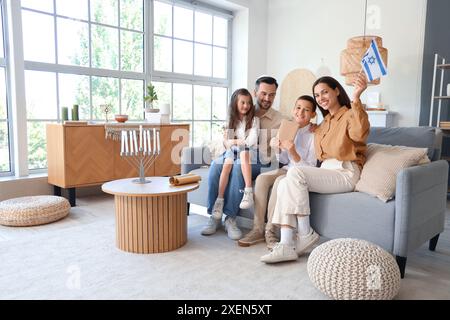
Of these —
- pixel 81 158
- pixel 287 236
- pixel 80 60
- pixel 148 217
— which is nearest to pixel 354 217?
pixel 287 236

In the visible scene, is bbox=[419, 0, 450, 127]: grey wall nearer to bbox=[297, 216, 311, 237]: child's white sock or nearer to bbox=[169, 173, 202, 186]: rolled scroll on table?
bbox=[297, 216, 311, 237]: child's white sock

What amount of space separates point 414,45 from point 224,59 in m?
2.62

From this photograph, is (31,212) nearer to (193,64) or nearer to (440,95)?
(193,64)

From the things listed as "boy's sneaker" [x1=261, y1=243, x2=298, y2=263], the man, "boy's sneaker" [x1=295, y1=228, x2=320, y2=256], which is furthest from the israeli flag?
"boy's sneaker" [x1=261, y1=243, x2=298, y2=263]

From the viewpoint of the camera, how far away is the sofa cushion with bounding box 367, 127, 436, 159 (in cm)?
237

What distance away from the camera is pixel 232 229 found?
8.61 feet

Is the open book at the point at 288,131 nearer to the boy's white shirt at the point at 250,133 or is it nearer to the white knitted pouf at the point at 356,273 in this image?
the boy's white shirt at the point at 250,133

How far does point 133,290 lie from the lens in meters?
1.80

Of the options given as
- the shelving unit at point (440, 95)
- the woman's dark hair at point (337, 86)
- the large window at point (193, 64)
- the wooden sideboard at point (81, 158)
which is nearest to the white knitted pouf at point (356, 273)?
the woman's dark hair at point (337, 86)

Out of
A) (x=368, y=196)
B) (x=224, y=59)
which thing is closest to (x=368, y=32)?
(x=224, y=59)

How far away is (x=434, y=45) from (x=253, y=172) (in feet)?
9.77

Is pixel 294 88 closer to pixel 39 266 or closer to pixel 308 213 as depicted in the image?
pixel 308 213

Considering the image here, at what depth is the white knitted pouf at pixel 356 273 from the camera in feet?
5.35
